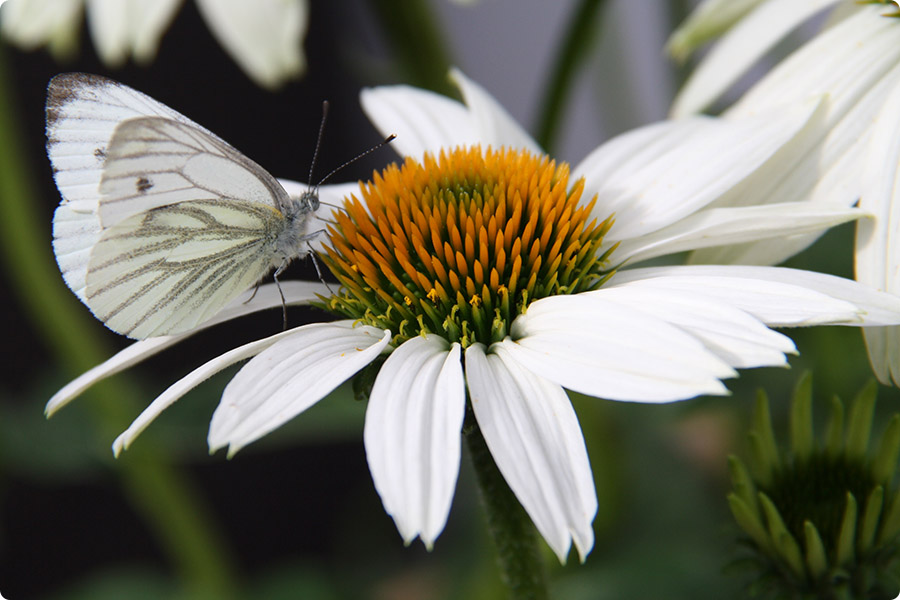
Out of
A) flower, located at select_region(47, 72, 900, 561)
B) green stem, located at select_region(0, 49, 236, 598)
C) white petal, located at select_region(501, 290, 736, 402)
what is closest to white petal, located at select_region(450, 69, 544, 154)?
flower, located at select_region(47, 72, 900, 561)

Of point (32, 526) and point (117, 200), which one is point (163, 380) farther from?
point (117, 200)

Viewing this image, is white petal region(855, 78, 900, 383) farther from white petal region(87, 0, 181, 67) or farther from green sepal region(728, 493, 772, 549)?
white petal region(87, 0, 181, 67)

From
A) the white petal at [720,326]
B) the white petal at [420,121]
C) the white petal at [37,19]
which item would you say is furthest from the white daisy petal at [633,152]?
the white petal at [37,19]

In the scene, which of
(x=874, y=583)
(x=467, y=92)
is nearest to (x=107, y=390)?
(x=467, y=92)

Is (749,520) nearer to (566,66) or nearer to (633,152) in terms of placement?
(633,152)

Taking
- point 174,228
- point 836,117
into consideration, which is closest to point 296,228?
point 174,228

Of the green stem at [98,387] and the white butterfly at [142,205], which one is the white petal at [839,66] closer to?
the white butterfly at [142,205]
